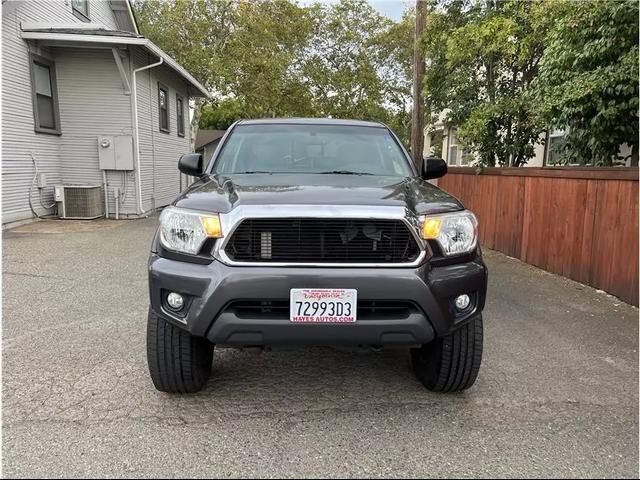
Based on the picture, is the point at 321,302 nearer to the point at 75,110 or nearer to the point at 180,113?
the point at 75,110

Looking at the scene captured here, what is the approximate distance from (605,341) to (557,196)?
2.72 metres

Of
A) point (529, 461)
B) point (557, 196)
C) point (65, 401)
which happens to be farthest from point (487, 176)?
point (65, 401)

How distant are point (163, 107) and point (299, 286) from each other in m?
13.3

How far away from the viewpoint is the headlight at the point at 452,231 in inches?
107

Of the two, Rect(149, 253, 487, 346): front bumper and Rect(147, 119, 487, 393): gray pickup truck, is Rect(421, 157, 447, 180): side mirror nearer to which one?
Rect(147, 119, 487, 393): gray pickup truck

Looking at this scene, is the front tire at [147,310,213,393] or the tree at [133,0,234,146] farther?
the tree at [133,0,234,146]

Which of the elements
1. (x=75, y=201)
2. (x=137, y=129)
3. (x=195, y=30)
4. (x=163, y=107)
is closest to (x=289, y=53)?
(x=195, y=30)

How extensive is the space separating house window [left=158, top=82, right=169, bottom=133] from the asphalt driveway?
10199 mm

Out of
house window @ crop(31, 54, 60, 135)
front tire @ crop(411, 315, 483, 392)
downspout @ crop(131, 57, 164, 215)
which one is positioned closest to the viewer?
front tire @ crop(411, 315, 483, 392)

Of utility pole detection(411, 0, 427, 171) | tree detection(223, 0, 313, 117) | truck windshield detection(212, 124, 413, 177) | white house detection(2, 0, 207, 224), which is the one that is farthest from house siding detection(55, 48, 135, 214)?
truck windshield detection(212, 124, 413, 177)

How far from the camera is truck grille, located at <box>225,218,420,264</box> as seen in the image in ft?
8.63

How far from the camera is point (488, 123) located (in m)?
8.52

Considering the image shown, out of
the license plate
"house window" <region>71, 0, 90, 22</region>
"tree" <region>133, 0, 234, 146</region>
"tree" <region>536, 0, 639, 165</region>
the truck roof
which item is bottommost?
the license plate

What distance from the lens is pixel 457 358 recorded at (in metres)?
2.97
